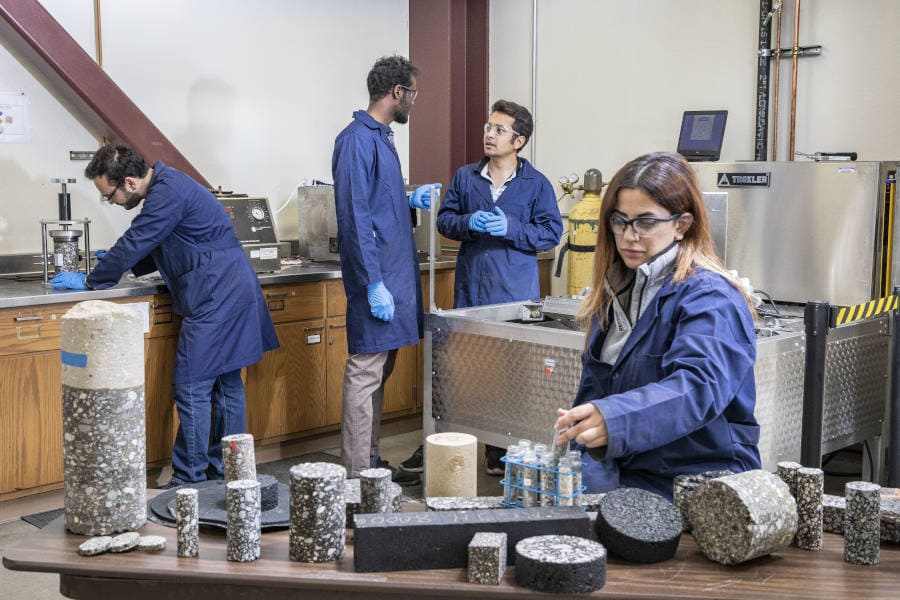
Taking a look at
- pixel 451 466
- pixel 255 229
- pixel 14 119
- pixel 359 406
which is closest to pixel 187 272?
pixel 255 229

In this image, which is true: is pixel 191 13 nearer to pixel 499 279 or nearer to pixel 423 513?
pixel 499 279

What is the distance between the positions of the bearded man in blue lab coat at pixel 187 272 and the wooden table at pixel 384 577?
2.23 m

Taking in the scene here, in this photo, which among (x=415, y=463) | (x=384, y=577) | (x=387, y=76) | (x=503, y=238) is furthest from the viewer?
(x=415, y=463)

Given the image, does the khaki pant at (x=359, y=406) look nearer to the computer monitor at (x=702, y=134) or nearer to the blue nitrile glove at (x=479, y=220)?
the blue nitrile glove at (x=479, y=220)

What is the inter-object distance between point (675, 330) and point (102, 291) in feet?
8.56

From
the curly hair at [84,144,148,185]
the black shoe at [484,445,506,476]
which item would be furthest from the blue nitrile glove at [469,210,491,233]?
the curly hair at [84,144,148,185]

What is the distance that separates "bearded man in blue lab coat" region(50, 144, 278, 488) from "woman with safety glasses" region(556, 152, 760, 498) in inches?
86.8

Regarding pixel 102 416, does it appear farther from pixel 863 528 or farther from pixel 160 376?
pixel 160 376

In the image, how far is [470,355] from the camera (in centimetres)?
356

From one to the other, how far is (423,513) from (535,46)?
4579 mm

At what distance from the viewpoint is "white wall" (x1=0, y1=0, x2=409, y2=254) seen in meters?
4.43

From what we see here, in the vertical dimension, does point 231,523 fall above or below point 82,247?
below

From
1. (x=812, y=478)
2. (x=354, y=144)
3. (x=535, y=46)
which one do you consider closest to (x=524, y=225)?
(x=354, y=144)

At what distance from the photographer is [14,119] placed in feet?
14.2
